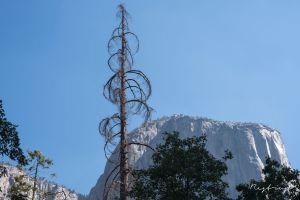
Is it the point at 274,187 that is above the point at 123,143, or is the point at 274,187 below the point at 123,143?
above

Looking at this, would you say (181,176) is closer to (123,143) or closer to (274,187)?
(123,143)

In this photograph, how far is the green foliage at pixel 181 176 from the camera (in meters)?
17.4

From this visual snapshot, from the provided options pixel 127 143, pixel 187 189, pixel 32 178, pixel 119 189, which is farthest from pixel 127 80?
pixel 32 178

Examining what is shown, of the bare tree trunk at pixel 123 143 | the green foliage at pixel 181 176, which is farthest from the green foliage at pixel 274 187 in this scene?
the bare tree trunk at pixel 123 143

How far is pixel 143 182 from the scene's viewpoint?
730 inches

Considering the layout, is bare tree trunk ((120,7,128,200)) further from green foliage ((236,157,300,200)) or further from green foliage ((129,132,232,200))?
green foliage ((236,157,300,200))

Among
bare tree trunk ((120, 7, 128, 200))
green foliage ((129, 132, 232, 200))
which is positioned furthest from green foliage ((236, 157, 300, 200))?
bare tree trunk ((120, 7, 128, 200))

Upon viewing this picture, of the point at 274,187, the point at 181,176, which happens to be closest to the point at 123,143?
the point at 181,176

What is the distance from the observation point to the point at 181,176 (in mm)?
17609

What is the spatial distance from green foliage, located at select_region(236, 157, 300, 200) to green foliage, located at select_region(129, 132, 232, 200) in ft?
21.0

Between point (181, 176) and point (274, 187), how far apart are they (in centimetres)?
896

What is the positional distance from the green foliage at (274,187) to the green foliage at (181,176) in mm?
6392

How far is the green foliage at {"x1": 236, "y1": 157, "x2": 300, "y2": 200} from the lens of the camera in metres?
24.0

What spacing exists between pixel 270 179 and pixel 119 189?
13.2 metres
